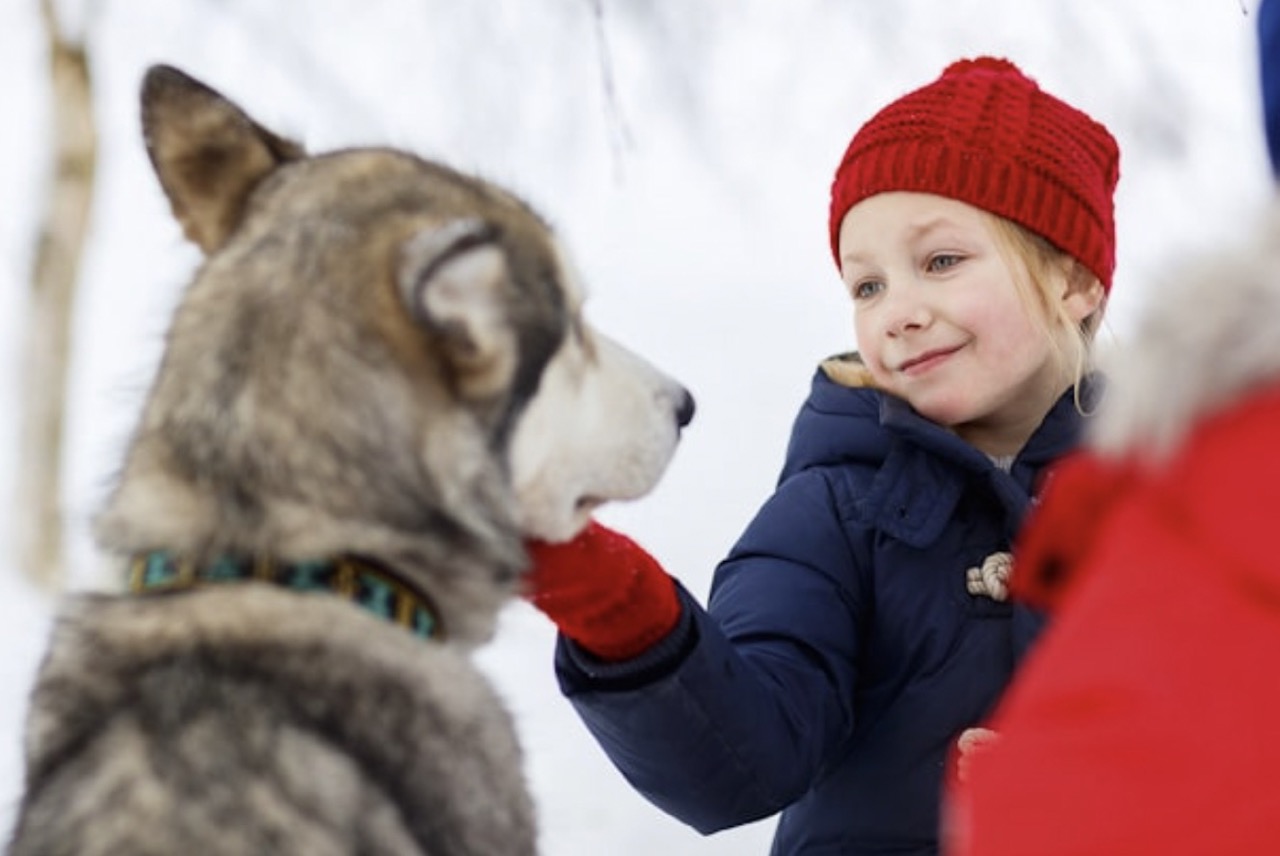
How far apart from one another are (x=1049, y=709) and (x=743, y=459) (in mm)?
3924

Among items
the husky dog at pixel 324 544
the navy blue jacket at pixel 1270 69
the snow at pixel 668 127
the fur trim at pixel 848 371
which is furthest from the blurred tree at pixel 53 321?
the navy blue jacket at pixel 1270 69

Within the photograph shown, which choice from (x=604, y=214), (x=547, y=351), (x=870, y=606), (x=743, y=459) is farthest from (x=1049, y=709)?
(x=604, y=214)

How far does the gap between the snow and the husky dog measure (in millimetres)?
2572

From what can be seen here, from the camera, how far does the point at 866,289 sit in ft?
7.08

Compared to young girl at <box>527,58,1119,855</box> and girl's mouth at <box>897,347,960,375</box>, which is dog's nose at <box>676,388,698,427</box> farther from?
girl's mouth at <box>897,347,960,375</box>

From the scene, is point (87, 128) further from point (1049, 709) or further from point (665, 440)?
point (1049, 709)

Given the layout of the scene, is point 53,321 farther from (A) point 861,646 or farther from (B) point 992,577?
(B) point 992,577

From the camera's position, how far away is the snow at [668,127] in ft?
16.2

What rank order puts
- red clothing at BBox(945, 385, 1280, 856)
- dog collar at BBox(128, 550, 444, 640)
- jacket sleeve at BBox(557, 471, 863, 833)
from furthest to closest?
jacket sleeve at BBox(557, 471, 863, 833) → dog collar at BBox(128, 550, 444, 640) → red clothing at BBox(945, 385, 1280, 856)

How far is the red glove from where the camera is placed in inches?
65.6

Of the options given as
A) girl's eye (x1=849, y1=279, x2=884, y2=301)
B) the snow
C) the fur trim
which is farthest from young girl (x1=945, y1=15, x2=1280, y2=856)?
the snow

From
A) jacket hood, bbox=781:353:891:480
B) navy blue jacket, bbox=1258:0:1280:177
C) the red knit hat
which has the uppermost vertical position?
navy blue jacket, bbox=1258:0:1280:177

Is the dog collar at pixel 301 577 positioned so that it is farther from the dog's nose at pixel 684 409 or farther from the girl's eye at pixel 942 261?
the girl's eye at pixel 942 261

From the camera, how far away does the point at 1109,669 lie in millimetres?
893
